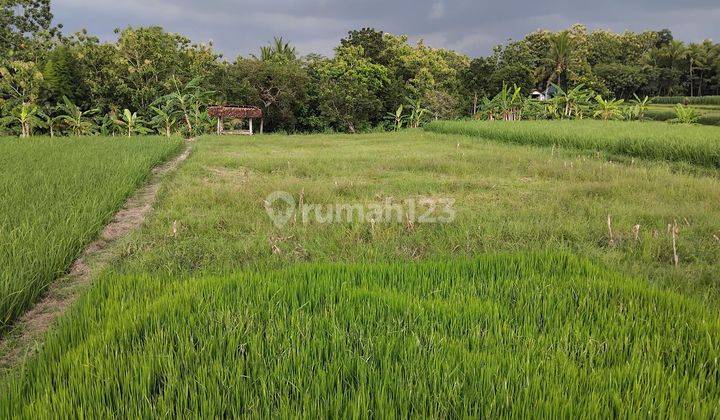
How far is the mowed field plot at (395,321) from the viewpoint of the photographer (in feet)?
4.34

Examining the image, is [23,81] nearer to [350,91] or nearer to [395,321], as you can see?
[350,91]

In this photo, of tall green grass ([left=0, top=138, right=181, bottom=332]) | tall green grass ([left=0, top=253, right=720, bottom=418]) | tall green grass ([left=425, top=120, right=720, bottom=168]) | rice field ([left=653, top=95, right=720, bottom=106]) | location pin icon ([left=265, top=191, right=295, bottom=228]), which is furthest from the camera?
rice field ([left=653, top=95, right=720, bottom=106])

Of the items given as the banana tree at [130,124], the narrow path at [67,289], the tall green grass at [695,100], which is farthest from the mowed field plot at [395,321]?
the tall green grass at [695,100]

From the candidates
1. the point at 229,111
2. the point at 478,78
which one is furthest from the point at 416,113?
the point at 229,111

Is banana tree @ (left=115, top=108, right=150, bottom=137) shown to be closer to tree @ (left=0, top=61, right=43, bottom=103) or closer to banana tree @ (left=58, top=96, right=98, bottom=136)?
banana tree @ (left=58, top=96, right=98, bottom=136)

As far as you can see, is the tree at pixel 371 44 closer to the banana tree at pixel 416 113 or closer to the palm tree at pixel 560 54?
the banana tree at pixel 416 113

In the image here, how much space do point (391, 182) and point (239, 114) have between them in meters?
11.6

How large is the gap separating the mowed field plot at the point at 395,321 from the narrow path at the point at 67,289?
161 mm

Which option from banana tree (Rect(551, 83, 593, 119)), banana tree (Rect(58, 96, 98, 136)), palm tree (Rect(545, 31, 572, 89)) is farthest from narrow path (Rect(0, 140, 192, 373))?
palm tree (Rect(545, 31, 572, 89))

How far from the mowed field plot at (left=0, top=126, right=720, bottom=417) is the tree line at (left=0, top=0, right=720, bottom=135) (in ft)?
42.2

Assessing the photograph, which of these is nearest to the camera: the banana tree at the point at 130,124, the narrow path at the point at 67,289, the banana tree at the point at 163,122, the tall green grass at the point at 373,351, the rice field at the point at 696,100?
the tall green grass at the point at 373,351

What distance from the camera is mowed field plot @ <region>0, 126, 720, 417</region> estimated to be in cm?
132

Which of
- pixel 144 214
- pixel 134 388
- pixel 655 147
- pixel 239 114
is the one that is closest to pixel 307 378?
pixel 134 388

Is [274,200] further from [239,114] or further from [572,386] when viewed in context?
[239,114]
